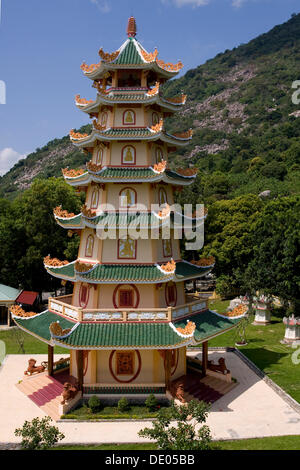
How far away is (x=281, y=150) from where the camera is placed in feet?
345

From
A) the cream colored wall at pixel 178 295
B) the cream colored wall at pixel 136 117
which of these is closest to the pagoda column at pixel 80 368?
the cream colored wall at pixel 178 295

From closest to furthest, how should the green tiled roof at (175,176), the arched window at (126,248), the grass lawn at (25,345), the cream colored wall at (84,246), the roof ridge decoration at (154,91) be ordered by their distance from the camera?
the arched window at (126,248) → the roof ridge decoration at (154,91) → the cream colored wall at (84,246) → the green tiled roof at (175,176) → the grass lawn at (25,345)

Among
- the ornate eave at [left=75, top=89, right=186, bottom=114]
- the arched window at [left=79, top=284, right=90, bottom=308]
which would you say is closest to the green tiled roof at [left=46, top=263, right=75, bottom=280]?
the arched window at [left=79, top=284, right=90, bottom=308]

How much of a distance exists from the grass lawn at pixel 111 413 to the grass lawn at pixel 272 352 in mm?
7707

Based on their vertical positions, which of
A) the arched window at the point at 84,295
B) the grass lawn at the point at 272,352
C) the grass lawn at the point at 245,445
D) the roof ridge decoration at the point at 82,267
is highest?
the roof ridge decoration at the point at 82,267

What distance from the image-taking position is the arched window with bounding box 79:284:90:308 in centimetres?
2028

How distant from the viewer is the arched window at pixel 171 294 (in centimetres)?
2034

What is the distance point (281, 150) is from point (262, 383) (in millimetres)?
93951

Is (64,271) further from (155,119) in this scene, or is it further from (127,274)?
(155,119)

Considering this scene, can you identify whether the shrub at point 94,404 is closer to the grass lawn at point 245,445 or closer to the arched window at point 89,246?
the grass lawn at point 245,445

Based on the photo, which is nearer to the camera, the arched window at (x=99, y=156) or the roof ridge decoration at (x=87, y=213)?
the roof ridge decoration at (x=87, y=213)

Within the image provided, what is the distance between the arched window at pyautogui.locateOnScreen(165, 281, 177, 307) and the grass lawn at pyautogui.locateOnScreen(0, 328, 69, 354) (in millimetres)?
10860

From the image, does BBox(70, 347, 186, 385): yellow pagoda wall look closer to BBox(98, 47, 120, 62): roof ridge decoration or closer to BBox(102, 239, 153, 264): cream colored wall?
BBox(102, 239, 153, 264): cream colored wall
